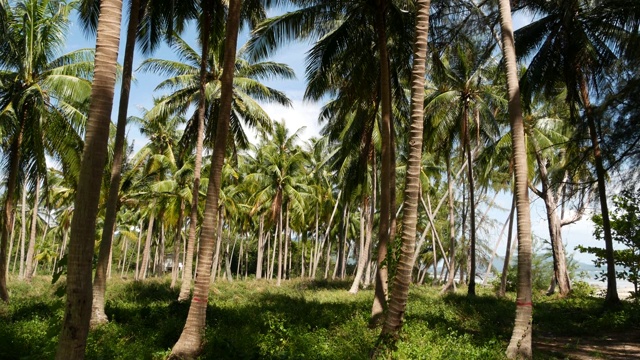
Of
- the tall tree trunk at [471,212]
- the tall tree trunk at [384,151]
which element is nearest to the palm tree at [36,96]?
the tall tree trunk at [384,151]

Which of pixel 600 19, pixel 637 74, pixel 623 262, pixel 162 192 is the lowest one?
pixel 623 262

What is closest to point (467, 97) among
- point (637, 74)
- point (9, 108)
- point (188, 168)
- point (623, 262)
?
point (623, 262)

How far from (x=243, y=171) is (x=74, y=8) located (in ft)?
69.1

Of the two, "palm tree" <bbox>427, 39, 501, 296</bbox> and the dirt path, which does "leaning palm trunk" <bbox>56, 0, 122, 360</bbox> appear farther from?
"palm tree" <bbox>427, 39, 501, 296</bbox>

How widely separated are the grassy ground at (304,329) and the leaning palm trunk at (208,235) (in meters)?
0.40

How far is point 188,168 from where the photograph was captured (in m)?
25.6

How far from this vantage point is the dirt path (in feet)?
30.9

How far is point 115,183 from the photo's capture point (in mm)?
10914

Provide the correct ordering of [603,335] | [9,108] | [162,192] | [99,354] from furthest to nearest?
1. [162,192]
2. [9,108]
3. [603,335]
4. [99,354]

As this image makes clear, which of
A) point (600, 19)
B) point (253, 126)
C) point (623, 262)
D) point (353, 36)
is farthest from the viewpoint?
point (253, 126)

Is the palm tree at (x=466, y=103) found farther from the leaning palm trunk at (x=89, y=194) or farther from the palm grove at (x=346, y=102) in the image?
the leaning palm trunk at (x=89, y=194)

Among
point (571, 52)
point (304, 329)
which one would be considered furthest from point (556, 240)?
point (304, 329)

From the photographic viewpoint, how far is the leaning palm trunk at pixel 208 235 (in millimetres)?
8383

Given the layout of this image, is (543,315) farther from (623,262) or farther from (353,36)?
(353,36)
